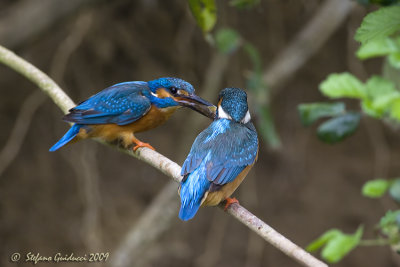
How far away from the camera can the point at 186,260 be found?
16.5 ft

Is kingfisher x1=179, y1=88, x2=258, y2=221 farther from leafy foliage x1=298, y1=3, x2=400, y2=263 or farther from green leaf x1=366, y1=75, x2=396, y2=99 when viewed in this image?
green leaf x1=366, y1=75, x2=396, y2=99

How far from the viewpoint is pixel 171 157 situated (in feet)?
15.8

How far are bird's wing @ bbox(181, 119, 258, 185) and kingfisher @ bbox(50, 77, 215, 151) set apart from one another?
0.91ft

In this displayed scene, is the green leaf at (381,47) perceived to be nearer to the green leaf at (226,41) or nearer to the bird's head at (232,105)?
the bird's head at (232,105)

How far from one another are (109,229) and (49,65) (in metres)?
1.59

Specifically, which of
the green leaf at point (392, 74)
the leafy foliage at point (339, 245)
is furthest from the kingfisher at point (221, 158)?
the green leaf at point (392, 74)

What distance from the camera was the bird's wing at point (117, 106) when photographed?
99.8 inches

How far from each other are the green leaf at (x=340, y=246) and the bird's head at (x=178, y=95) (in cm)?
90

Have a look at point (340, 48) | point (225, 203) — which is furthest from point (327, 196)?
point (225, 203)

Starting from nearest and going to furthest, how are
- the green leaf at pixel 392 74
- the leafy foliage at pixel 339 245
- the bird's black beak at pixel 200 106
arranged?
the leafy foliage at pixel 339 245, the bird's black beak at pixel 200 106, the green leaf at pixel 392 74

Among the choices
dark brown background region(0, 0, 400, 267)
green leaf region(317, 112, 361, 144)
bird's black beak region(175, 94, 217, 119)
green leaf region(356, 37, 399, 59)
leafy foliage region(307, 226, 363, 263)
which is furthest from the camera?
dark brown background region(0, 0, 400, 267)

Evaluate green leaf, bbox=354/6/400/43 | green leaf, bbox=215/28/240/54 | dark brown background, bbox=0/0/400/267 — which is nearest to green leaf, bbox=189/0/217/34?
green leaf, bbox=354/6/400/43

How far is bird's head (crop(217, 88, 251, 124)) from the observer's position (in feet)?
7.45

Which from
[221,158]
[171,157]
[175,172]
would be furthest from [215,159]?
[171,157]
